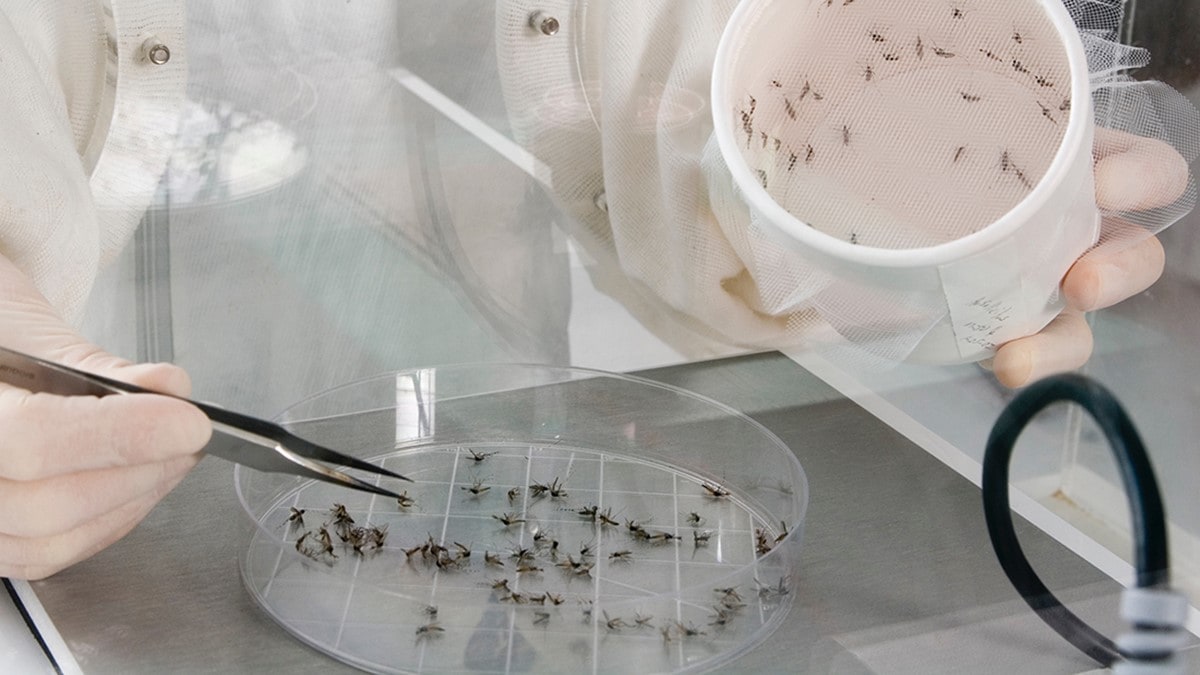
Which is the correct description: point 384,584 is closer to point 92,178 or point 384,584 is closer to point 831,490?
point 831,490

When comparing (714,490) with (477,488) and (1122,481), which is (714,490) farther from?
(1122,481)

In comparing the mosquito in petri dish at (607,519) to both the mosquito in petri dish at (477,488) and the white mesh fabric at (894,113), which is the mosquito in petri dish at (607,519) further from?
the white mesh fabric at (894,113)

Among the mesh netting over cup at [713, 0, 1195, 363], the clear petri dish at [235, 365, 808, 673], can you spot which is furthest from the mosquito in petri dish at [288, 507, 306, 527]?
the mesh netting over cup at [713, 0, 1195, 363]

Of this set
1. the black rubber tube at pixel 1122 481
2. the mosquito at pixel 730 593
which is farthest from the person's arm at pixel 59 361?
the black rubber tube at pixel 1122 481

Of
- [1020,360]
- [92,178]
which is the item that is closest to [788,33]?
[1020,360]

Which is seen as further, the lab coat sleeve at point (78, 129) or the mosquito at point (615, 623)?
the lab coat sleeve at point (78, 129)
